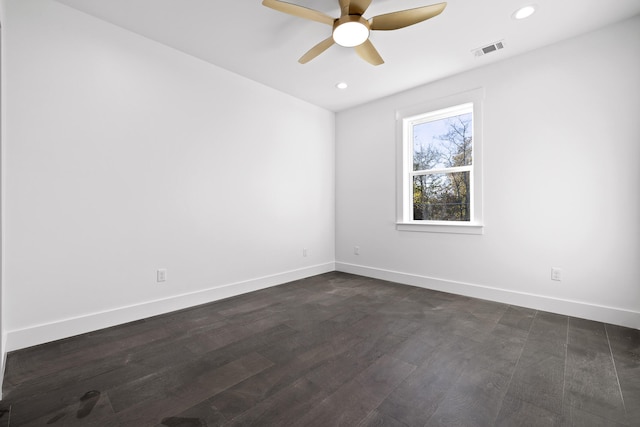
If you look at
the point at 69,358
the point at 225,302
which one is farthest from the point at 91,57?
the point at 225,302

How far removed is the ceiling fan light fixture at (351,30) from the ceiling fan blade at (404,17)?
9 cm

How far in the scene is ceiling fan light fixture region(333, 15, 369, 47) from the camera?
215 centimetres

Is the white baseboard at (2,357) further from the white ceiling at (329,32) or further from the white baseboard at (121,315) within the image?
the white ceiling at (329,32)

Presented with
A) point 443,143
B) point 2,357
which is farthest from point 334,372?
point 443,143

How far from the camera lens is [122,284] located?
102 inches

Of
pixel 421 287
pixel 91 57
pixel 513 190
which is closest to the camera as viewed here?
→ pixel 91 57

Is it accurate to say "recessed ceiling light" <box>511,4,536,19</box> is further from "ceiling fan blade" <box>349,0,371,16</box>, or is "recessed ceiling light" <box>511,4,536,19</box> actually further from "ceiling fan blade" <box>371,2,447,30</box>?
"ceiling fan blade" <box>349,0,371,16</box>

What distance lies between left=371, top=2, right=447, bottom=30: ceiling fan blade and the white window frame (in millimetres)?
1596

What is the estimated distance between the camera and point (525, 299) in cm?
301

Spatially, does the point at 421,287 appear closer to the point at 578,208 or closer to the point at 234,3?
the point at 578,208

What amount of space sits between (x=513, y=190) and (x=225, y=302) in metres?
3.38

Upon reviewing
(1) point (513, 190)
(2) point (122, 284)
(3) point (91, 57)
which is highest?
(3) point (91, 57)

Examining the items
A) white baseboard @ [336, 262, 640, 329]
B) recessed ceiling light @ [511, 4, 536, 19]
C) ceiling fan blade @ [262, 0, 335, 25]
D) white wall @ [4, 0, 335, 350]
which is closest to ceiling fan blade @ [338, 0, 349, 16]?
ceiling fan blade @ [262, 0, 335, 25]

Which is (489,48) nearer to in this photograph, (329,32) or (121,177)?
(329,32)
